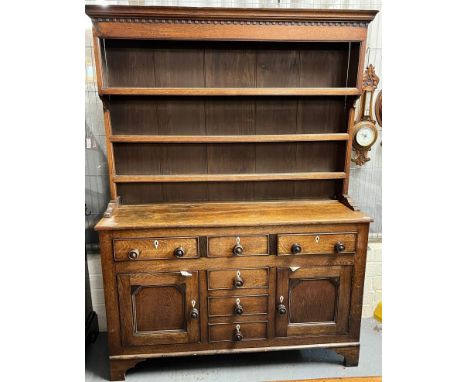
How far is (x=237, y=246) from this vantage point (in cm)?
154

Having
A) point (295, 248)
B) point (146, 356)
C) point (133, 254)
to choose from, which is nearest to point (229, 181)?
point (295, 248)

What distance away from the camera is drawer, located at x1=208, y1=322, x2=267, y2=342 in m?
1.64

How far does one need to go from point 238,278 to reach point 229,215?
0.33 m

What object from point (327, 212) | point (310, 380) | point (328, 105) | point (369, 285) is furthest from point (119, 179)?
point (369, 285)

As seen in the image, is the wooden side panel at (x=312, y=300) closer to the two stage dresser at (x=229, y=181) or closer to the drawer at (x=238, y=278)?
the two stage dresser at (x=229, y=181)

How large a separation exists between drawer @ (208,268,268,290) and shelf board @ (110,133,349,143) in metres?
0.70

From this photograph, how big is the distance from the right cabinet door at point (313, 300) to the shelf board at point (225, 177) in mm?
524

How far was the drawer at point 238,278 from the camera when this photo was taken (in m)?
1.58

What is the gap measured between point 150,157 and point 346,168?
1169 millimetres

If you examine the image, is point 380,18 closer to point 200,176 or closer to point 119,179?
point 200,176

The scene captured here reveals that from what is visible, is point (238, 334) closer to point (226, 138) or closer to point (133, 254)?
point (133, 254)

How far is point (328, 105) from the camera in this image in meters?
1.84

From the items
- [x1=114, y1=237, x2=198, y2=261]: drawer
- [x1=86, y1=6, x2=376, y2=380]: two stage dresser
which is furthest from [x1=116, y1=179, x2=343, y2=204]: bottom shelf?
[x1=114, y1=237, x2=198, y2=261]: drawer

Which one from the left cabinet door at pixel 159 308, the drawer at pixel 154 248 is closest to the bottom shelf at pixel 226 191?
the drawer at pixel 154 248
